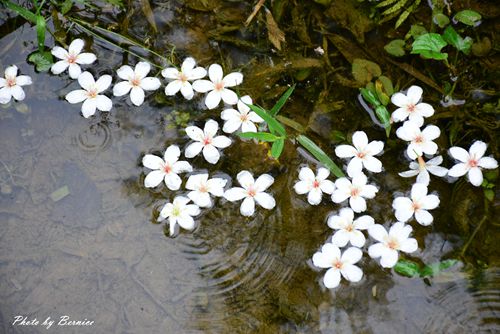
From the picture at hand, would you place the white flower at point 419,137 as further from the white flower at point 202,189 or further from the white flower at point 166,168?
the white flower at point 166,168

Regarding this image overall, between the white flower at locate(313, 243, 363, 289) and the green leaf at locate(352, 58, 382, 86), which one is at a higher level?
the green leaf at locate(352, 58, 382, 86)

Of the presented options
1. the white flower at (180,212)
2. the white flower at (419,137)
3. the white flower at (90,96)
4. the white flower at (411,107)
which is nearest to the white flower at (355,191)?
the white flower at (419,137)

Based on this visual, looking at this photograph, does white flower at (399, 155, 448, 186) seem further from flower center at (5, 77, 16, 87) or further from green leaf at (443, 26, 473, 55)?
flower center at (5, 77, 16, 87)

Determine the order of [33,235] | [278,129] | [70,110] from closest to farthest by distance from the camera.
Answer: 1. [278,129]
2. [33,235]
3. [70,110]

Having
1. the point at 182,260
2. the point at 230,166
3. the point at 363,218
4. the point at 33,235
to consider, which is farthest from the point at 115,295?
the point at 363,218

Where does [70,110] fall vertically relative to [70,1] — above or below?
below

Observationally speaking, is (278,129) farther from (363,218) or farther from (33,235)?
(33,235)

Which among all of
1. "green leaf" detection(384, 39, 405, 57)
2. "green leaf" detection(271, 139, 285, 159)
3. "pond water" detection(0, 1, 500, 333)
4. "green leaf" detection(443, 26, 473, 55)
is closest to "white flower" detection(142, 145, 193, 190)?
"pond water" detection(0, 1, 500, 333)
